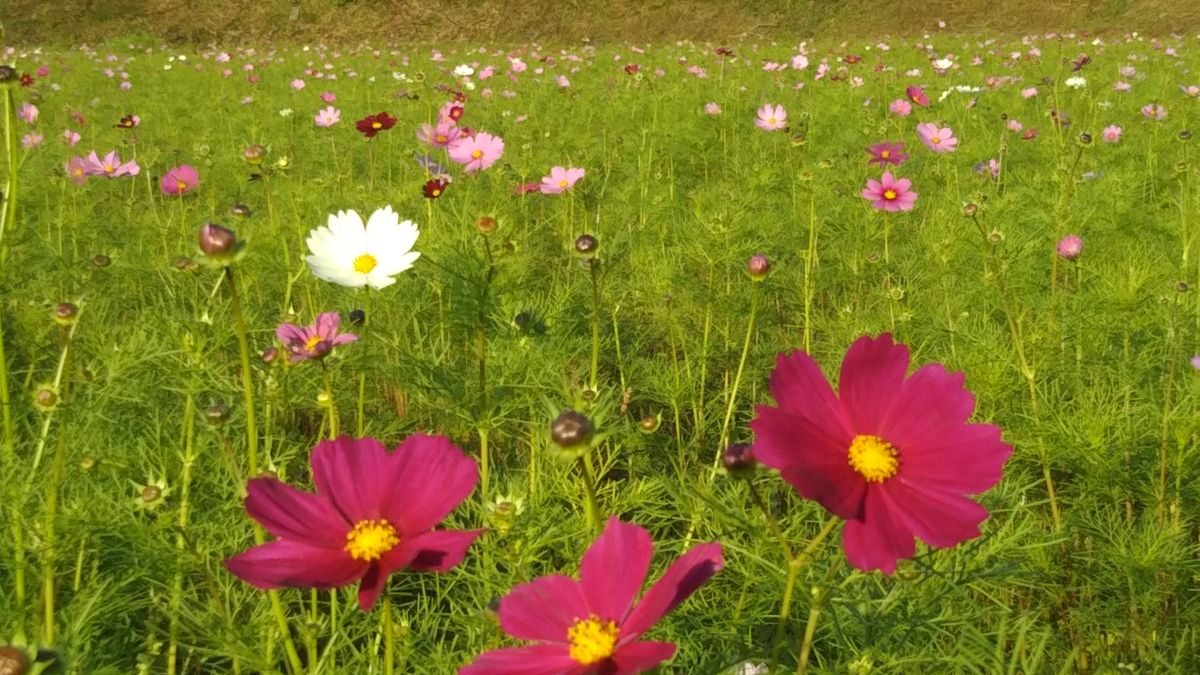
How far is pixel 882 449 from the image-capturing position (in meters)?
0.60

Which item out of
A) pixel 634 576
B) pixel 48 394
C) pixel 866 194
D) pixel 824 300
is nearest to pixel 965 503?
pixel 634 576

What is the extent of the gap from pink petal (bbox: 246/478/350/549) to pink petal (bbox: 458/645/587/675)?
17 centimetres

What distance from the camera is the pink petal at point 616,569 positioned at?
521 mm

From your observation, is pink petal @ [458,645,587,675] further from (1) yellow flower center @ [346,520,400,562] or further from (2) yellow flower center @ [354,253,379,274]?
(2) yellow flower center @ [354,253,379,274]

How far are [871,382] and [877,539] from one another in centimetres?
14

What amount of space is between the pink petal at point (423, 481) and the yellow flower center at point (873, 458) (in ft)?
0.90

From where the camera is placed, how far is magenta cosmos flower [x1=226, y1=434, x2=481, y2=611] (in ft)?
1.85

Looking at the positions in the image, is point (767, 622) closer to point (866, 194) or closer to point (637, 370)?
point (637, 370)

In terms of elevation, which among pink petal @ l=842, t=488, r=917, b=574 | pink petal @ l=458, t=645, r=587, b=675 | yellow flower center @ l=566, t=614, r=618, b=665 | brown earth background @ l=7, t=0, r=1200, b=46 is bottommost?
brown earth background @ l=7, t=0, r=1200, b=46

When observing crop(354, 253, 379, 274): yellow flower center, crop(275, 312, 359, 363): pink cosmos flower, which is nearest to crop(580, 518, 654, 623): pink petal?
crop(275, 312, 359, 363): pink cosmos flower

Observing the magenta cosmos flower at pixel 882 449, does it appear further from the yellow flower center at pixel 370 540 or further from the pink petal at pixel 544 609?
the yellow flower center at pixel 370 540

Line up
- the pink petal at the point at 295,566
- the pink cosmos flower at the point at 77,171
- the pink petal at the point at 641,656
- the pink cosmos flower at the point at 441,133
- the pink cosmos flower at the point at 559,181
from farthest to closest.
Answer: the pink cosmos flower at the point at 441,133, the pink cosmos flower at the point at 77,171, the pink cosmos flower at the point at 559,181, the pink petal at the point at 295,566, the pink petal at the point at 641,656

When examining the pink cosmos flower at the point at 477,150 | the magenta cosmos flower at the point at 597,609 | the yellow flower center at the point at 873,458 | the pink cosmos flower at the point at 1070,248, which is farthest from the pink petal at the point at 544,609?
the pink cosmos flower at the point at 477,150

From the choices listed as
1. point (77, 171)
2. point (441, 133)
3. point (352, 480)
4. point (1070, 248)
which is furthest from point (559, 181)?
point (352, 480)
